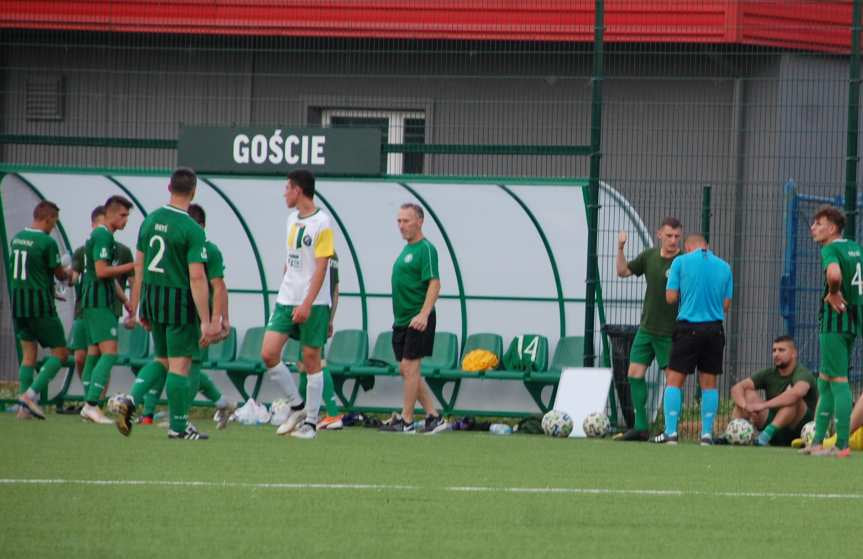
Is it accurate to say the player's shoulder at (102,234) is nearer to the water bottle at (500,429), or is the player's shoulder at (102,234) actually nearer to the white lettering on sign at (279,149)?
the white lettering on sign at (279,149)

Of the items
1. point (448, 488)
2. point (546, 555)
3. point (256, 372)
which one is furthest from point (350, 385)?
point (546, 555)

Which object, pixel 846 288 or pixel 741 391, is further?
pixel 741 391

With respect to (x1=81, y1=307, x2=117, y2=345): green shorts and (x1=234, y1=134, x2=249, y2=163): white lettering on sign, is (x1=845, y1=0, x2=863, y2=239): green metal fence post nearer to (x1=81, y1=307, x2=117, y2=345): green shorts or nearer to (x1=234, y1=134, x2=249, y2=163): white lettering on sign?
(x1=234, y1=134, x2=249, y2=163): white lettering on sign

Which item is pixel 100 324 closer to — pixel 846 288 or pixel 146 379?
pixel 146 379

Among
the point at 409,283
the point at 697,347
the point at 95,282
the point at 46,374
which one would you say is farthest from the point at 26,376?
the point at 697,347

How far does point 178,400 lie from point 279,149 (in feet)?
16.4

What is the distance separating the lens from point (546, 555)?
626 centimetres

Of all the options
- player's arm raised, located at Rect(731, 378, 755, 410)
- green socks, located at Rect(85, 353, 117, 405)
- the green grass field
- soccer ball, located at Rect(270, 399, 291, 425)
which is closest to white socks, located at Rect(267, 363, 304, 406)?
the green grass field

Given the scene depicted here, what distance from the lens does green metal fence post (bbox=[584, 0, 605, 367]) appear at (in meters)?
15.2

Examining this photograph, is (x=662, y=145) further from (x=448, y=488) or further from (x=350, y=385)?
(x=448, y=488)

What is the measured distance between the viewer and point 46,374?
1498cm

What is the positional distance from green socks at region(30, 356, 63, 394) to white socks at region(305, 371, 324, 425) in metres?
→ 3.41

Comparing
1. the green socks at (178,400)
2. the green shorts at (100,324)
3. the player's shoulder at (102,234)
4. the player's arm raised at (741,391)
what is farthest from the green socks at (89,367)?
the player's arm raised at (741,391)

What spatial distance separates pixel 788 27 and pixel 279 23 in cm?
617
